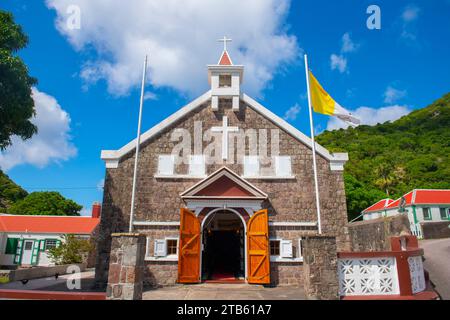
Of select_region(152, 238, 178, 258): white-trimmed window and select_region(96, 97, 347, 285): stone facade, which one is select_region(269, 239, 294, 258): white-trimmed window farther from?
select_region(152, 238, 178, 258): white-trimmed window

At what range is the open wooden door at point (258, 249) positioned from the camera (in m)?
13.0

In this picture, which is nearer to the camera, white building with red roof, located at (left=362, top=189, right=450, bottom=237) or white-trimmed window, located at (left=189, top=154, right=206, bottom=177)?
white-trimmed window, located at (left=189, top=154, right=206, bottom=177)

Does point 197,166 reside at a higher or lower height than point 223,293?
higher

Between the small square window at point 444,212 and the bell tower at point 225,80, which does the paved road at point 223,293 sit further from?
the small square window at point 444,212

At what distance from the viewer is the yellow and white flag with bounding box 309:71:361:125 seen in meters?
11.6

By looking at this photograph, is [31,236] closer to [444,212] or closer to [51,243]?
[51,243]

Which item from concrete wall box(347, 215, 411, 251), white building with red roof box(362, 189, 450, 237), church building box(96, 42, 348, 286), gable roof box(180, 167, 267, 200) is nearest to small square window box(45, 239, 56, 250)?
church building box(96, 42, 348, 286)

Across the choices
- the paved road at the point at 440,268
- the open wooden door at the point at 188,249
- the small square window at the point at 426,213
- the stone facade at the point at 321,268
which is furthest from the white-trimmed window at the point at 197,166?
the small square window at the point at 426,213

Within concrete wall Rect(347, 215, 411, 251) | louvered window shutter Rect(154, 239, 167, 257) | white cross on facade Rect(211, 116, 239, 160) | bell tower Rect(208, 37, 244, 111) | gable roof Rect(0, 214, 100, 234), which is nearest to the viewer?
louvered window shutter Rect(154, 239, 167, 257)

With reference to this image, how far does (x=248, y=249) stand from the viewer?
13.4m

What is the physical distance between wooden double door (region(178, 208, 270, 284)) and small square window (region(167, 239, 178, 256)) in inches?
29.4

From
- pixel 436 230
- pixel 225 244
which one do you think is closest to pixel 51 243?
pixel 225 244

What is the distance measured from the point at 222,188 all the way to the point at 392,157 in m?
49.6

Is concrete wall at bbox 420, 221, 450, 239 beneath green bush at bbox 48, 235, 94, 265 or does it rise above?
above
